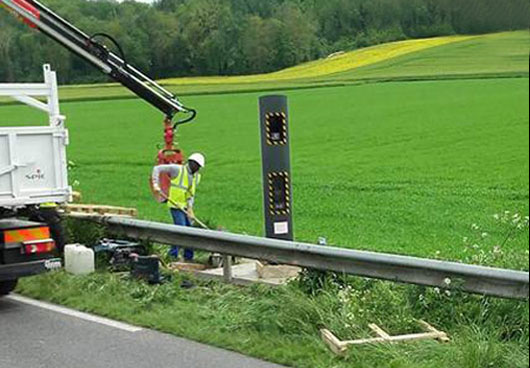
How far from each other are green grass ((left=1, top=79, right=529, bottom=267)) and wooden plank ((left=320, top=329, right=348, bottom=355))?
189 cm

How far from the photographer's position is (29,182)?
8469mm

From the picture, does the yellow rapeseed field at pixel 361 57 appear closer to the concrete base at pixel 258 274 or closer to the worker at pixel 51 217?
the concrete base at pixel 258 274

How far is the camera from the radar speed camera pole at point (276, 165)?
9.11m

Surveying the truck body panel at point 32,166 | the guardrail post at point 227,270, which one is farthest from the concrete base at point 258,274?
the truck body panel at point 32,166

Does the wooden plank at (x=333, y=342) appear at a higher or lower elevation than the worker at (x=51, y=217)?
lower

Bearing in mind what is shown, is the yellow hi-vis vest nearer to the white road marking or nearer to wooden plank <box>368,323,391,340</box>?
the white road marking

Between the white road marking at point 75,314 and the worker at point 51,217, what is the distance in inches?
31.3

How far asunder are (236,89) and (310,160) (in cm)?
3669

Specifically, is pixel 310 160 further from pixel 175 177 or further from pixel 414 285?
pixel 414 285

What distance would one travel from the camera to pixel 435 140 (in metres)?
27.6

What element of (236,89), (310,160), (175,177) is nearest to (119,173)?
(310,160)

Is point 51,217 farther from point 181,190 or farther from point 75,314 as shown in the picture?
point 181,190

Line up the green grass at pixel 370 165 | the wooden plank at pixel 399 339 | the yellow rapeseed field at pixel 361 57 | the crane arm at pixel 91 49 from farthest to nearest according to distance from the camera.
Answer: the crane arm at pixel 91 49 → the green grass at pixel 370 165 → the wooden plank at pixel 399 339 → the yellow rapeseed field at pixel 361 57

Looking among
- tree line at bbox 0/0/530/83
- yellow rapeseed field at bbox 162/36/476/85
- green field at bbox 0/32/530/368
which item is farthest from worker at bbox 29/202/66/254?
yellow rapeseed field at bbox 162/36/476/85
